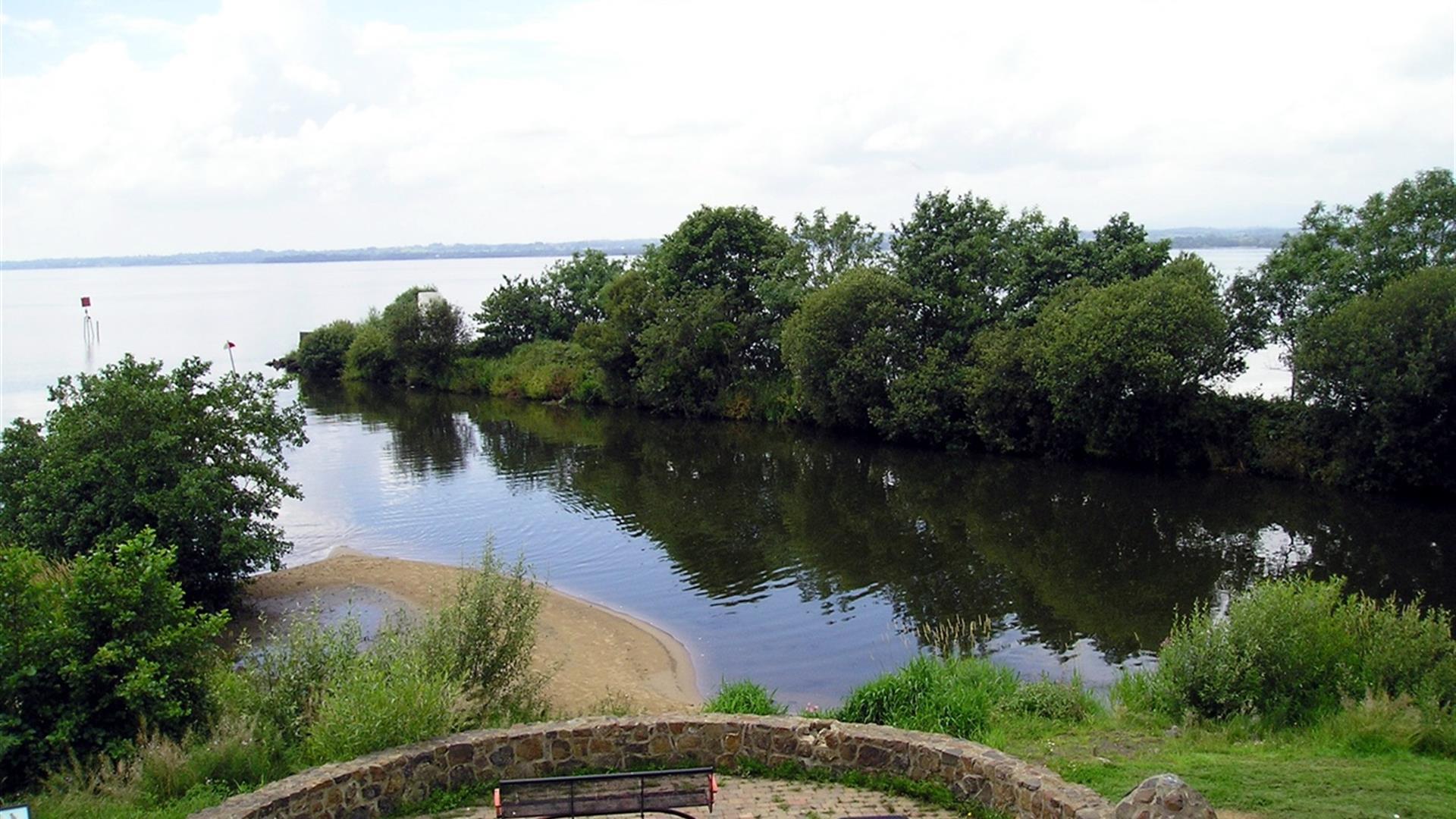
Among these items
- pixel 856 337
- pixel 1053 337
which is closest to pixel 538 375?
pixel 856 337

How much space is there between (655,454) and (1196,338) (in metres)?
20.4

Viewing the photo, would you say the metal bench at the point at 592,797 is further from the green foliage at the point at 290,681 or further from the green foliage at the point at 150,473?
the green foliage at the point at 150,473

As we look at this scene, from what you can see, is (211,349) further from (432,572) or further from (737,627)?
(737,627)

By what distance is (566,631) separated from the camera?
2192 cm

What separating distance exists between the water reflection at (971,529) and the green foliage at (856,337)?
245cm

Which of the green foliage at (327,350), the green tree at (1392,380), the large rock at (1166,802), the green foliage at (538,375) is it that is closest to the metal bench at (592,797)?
the large rock at (1166,802)

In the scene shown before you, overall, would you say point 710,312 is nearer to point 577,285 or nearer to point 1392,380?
point 577,285

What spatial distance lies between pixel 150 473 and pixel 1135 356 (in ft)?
89.6

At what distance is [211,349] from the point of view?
286ft

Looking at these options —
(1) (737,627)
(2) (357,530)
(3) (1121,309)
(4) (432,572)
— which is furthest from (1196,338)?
(2) (357,530)

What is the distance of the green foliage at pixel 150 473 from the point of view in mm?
21141

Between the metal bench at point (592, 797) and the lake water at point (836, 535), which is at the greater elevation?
the metal bench at point (592, 797)

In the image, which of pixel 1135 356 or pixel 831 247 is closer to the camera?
pixel 1135 356

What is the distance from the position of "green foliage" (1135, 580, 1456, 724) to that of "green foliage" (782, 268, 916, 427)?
2730cm
